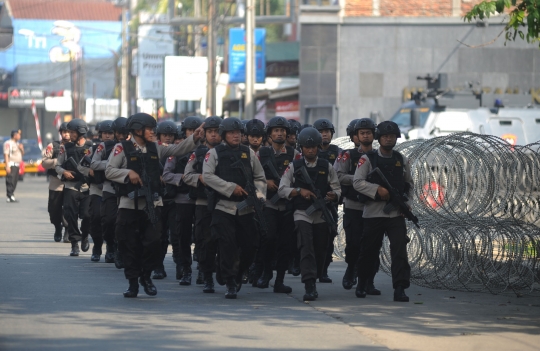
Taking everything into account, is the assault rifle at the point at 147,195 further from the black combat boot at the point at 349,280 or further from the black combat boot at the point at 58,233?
the black combat boot at the point at 58,233

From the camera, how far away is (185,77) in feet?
126

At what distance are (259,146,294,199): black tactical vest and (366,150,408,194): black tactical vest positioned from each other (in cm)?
127

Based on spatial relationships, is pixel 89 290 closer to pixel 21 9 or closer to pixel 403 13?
pixel 403 13

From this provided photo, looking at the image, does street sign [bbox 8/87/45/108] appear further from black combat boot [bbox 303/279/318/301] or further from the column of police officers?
black combat boot [bbox 303/279/318/301]

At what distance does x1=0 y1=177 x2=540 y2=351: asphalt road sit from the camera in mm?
8688

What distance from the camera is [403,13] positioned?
36.8 metres

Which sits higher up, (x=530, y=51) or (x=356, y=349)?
(x=530, y=51)

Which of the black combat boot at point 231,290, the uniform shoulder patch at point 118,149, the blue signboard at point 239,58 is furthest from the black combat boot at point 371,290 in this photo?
the blue signboard at point 239,58

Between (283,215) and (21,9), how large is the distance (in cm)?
9451

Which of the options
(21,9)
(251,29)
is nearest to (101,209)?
(251,29)

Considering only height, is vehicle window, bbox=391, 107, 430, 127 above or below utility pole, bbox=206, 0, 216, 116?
below

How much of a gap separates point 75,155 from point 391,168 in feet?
20.6

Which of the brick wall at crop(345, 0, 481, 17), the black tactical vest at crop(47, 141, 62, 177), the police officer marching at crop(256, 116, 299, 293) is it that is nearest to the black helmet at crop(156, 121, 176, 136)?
the police officer marching at crop(256, 116, 299, 293)

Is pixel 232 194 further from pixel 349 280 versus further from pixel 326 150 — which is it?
pixel 326 150
